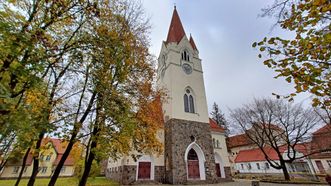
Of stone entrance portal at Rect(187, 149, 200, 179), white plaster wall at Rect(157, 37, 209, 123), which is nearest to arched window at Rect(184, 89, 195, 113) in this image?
white plaster wall at Rect(157, 37, 209, 123)

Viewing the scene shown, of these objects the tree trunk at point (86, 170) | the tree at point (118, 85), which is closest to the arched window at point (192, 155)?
the tree at point (118, 85)

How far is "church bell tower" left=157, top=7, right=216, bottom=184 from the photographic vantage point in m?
17.6

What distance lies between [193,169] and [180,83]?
10.3 meters

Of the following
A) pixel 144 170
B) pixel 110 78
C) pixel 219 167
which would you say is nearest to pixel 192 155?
pixel 219 167

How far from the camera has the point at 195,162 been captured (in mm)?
18719

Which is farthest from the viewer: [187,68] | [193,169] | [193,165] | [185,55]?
[185,55]

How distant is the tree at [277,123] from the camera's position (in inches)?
739

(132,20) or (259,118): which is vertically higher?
(132,20)

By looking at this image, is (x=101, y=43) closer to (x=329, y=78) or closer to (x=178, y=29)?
(x=329, y=78)

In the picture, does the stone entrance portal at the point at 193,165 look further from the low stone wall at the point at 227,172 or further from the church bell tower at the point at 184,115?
the low stone wall at the point at 227,172

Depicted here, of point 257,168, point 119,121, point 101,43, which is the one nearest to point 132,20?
point 101,43

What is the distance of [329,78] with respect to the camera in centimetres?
331

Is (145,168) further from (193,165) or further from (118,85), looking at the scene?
(118,85)

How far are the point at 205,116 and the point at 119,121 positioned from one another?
54.8 feet
